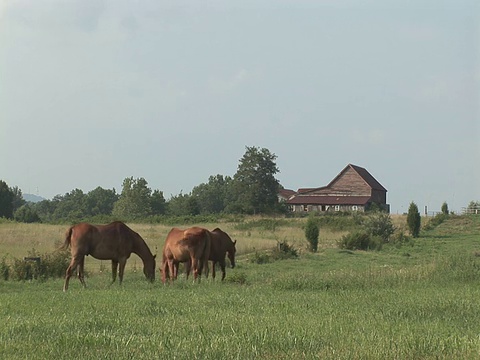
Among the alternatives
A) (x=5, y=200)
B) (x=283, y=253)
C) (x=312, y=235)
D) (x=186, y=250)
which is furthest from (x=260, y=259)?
(x=5, y=200)

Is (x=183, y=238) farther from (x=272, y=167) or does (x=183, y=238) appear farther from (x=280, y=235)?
(x=272, y=167)

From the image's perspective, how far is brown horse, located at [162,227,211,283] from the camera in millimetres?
20125

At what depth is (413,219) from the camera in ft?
166

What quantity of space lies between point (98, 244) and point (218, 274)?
674cm

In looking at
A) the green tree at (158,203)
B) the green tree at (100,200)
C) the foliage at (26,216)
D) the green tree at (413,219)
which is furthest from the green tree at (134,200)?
the green tree at (413,219)

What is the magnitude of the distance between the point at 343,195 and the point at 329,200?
8.36ft

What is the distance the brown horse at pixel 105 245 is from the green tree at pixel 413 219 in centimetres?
3374

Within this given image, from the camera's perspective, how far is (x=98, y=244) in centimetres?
1930

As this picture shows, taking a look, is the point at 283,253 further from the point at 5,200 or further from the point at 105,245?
the point at 5,200

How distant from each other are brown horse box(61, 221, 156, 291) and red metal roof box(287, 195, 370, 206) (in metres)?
76.3

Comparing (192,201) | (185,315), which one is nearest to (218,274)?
(185,315)

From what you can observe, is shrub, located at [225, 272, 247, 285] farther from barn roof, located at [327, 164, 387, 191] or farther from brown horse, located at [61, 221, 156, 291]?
barn roof, located at [327, 164, 387, 191]

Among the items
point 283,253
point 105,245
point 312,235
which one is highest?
point 312,235

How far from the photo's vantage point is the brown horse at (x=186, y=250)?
792 inches
